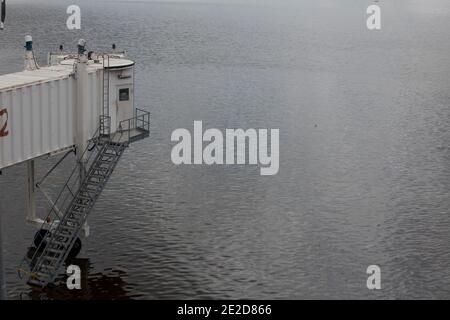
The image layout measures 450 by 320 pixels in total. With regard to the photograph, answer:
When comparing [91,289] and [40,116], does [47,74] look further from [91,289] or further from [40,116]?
[91,289]

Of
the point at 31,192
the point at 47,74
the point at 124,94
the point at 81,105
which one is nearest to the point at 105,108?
the point at 124,94

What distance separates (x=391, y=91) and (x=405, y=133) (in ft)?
147

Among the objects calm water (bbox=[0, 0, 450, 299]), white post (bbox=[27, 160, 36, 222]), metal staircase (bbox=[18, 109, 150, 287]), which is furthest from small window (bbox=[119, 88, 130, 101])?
calm water (bbox=[0, 0, 450, 299])

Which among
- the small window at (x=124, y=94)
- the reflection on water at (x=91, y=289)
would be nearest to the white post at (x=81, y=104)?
the small window at (x=124, y=94)

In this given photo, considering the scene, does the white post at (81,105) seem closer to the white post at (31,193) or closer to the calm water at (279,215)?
the white post at (31,193)

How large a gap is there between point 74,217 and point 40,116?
7590 millimetres

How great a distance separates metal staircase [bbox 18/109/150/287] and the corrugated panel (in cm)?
181

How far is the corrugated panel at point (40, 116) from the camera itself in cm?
4784

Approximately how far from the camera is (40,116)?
5034 centimetres

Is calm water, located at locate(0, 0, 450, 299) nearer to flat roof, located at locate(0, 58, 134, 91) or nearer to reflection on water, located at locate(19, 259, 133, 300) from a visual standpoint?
reflection on water, located at locate(19, 259, 133, 300)

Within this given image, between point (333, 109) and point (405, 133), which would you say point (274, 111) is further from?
point (405, 133)

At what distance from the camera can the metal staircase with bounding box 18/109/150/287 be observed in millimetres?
51531

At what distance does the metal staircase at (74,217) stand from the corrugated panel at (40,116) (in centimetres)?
181
